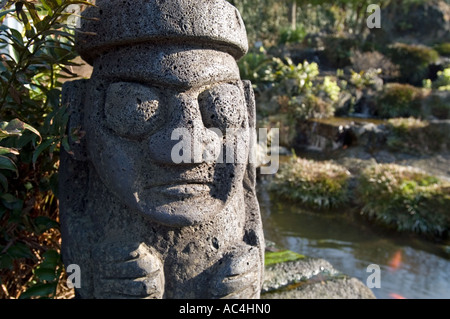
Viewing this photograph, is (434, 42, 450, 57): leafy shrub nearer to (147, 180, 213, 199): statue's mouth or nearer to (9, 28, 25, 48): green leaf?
(147, 180, 213, 199): statue's mouth

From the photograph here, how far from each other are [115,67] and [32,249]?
1.04 m

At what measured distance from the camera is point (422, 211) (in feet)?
17.2

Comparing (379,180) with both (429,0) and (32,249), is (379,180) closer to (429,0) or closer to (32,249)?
(32,249)

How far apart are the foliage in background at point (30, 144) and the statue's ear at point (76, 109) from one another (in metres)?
0.05

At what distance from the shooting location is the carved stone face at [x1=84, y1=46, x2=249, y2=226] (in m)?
1.47

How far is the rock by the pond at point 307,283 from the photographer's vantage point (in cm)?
235

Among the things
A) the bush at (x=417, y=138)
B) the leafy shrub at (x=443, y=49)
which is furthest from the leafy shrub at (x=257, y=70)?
the leafy shrub at (x=443, y=49)

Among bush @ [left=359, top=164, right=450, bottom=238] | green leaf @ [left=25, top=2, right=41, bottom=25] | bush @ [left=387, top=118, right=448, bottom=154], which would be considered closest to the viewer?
green leaf @ [left=25, top=2, right=41, bottom=25]

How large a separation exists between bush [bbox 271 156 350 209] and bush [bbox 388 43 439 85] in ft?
23.2

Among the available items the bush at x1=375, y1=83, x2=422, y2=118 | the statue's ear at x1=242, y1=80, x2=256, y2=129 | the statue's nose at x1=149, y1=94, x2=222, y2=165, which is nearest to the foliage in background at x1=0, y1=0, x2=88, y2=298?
the statue's nose at x1=149, y1=94, x2=222, y2=165

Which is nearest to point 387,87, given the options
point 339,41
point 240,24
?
point 339,41

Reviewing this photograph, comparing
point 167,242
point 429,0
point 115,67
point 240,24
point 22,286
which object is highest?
point 429,0

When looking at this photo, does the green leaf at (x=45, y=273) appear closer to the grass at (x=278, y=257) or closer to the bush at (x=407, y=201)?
the grass at (x=278, y=257)
